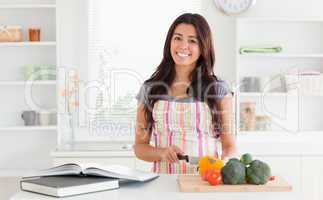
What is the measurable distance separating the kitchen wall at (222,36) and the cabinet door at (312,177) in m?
0.94

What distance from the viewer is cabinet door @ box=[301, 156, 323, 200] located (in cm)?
423

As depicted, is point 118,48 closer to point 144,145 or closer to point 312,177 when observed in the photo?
point 312,177

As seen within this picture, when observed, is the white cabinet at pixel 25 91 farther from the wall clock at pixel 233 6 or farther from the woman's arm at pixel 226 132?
the woman's arm at pixel 226 132

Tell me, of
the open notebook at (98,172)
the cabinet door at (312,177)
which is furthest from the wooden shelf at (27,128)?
the open notebook at (98,172)

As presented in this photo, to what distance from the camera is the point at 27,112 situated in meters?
4.57

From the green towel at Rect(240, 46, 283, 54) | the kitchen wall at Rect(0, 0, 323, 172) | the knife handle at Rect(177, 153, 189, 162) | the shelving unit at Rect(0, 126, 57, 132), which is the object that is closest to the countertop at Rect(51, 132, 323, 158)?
the shelving unit at Rect(0, 126, 57, 132)

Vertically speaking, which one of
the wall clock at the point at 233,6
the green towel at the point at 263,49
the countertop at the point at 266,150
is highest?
the wall clock at the point at 233,6

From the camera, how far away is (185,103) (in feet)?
9.25

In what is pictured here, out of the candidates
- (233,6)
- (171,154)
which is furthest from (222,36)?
(171,154)

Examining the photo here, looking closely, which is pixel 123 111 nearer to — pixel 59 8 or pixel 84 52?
pixel 84 52

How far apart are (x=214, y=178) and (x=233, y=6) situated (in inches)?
110

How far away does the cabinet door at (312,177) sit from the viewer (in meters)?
4.23

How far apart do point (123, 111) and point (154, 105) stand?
192 centimetres

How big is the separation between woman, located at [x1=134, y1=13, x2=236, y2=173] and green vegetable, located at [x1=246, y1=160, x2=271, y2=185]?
609mm
